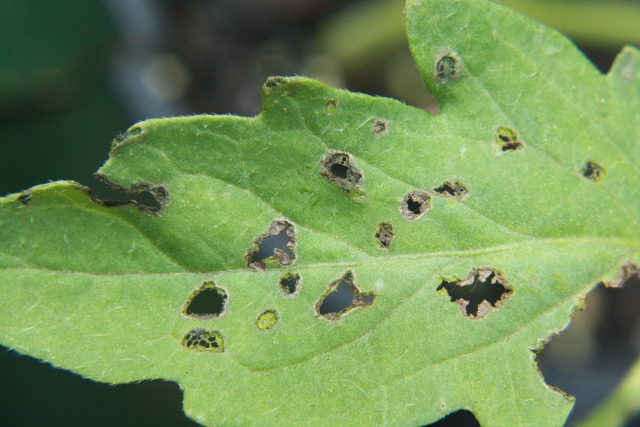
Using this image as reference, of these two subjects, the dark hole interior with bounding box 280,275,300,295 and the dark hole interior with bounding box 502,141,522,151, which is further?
the dark hole interior with bounding box 502,141,522,151

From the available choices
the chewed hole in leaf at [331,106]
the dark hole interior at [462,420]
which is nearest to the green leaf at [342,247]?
the chewed hole in leaf at [331,106]

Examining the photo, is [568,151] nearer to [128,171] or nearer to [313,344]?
[313,344]

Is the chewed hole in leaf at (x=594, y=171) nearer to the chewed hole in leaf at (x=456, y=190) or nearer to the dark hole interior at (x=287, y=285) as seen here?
the chewed hole in leaf at (x=456, y=190)

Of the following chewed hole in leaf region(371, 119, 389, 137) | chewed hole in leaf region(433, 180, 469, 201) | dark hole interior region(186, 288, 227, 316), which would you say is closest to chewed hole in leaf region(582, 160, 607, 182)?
chewed hole in leaf region(433, 180, 469, 201)

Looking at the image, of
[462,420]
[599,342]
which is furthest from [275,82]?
[599,342]

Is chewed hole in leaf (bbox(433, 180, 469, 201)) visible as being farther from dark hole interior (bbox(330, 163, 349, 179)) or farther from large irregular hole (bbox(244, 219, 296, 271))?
large irregular hole (bbox(244, 219, 296, 271))

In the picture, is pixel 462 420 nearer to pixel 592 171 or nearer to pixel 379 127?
pixel 592 171

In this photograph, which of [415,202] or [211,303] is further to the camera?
[211,303]
